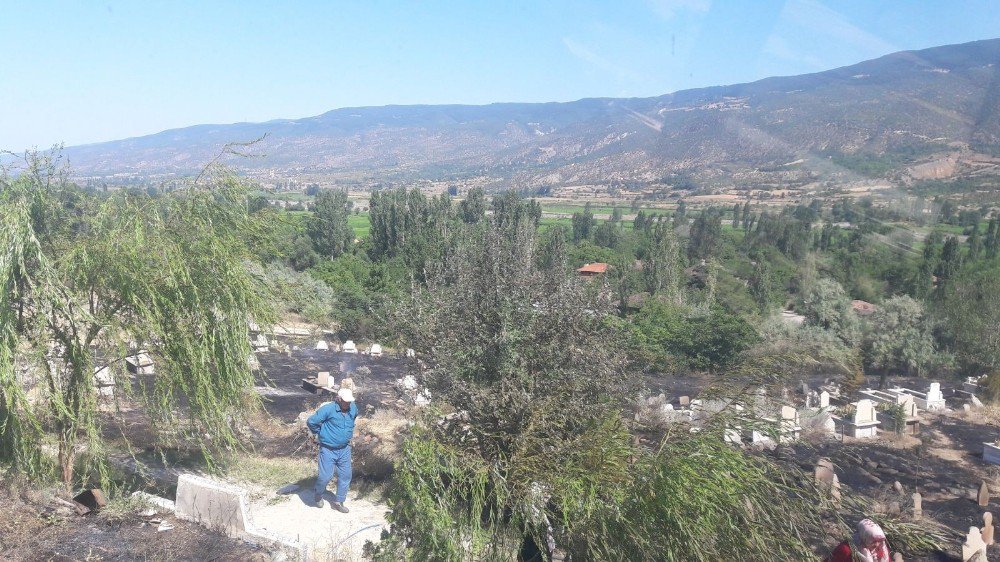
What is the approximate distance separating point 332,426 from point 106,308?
2401mm

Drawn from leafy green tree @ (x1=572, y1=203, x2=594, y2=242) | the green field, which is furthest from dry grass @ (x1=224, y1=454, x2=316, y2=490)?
the green field

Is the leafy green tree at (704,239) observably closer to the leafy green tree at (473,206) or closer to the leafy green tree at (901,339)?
the leafy green tree at (473,206)

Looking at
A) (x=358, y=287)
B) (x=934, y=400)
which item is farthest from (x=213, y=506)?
(x=358, y=287)

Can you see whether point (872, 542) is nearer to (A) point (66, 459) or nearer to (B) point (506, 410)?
(B) point (506, 410)

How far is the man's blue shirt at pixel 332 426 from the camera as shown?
6.60 metres

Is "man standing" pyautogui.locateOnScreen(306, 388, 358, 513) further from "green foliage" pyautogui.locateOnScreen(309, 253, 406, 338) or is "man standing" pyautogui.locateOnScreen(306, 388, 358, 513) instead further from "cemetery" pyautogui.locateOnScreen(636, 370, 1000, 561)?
"green foliage" pyautogui.locateOnScreen(309, 253, 406, 338)

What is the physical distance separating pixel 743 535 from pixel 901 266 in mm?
43052

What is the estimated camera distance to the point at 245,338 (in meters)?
6.94

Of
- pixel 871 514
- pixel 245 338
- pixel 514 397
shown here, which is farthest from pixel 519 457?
pixel 245 338

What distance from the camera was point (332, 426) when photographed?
21.7 ft

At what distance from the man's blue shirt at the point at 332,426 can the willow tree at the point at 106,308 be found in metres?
1.02

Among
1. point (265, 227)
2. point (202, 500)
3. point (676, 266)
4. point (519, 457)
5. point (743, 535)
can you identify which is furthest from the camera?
point (676, 266)

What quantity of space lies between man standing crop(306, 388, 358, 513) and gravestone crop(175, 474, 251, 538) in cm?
89

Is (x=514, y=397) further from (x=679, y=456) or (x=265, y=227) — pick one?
(x=265, y=227)
